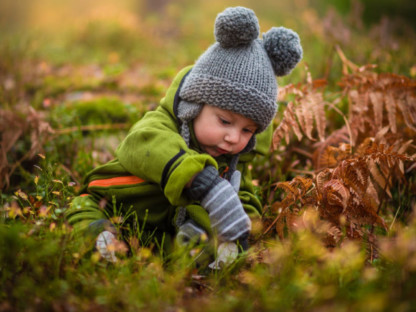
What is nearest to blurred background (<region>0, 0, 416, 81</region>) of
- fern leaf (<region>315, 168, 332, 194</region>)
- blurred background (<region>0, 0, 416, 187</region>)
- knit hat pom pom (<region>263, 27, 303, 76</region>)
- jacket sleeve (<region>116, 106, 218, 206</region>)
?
blurred background (<region>0, 0, 416, 187</region>)

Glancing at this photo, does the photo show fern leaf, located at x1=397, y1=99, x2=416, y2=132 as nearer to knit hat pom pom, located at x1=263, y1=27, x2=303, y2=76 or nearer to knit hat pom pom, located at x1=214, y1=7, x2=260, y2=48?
knit hat pom pom, located at x1=263, y1=27, x2=303, y2=76

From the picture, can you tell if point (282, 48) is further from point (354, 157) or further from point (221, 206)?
point (221, 206)

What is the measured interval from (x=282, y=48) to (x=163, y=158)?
109cm

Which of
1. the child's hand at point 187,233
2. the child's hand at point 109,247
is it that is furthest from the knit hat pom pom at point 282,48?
the child's hand at point 109,247

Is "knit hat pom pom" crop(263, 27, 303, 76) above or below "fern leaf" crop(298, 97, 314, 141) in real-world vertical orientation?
above

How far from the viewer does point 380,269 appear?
1873mm

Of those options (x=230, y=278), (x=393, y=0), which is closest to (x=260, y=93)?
(x=230, y=278)

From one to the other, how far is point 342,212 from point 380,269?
54 cm

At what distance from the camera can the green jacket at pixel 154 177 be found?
2086mm

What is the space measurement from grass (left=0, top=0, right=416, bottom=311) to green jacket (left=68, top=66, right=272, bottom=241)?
Result: 0.66ft

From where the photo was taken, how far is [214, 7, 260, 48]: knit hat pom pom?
2.31 meters

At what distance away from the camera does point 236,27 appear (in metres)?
2.31

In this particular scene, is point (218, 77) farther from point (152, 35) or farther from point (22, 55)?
point (152, 35)

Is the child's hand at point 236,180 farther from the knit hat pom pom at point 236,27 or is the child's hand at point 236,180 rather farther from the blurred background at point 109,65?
the blurred background at point 109,65
